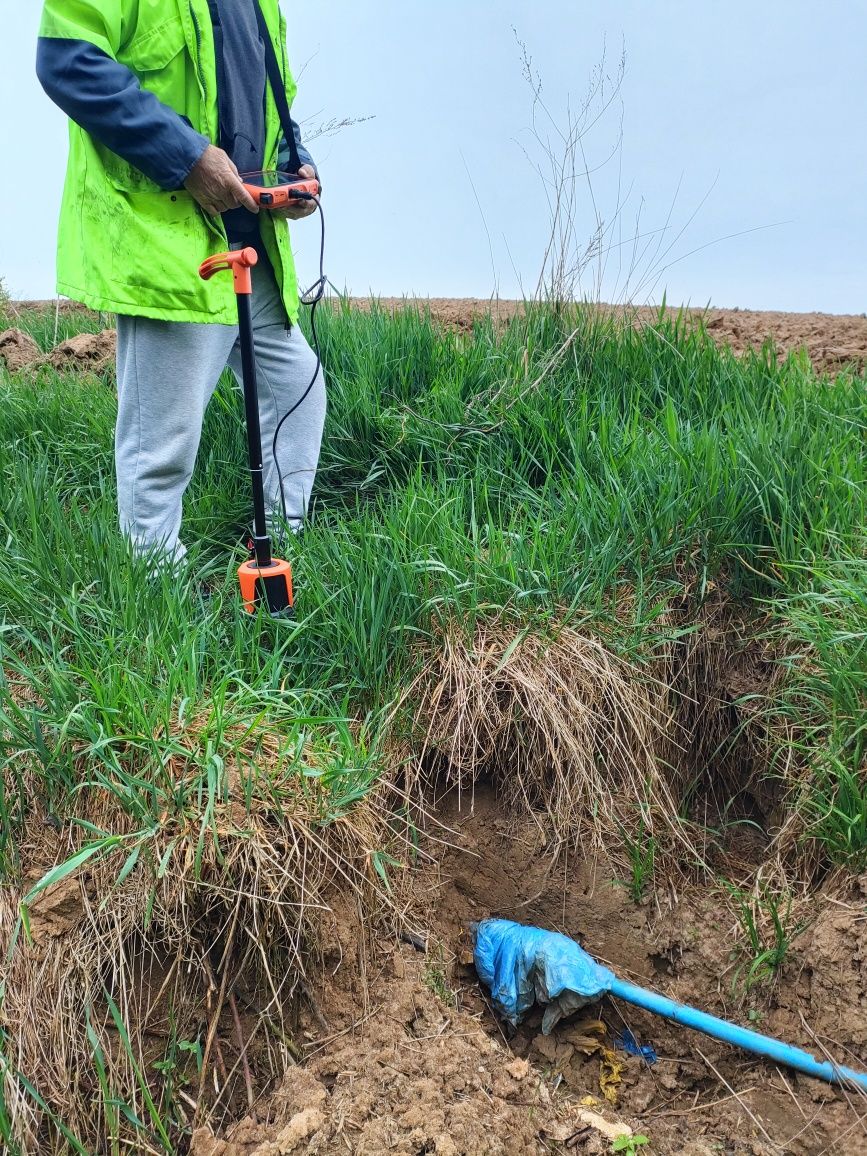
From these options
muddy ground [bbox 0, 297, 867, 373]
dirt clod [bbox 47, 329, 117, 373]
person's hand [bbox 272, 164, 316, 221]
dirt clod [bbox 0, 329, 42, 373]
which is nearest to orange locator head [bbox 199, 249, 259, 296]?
person's hand [bbox 272, 164, 316, 221]

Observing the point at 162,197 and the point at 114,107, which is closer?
the point at 114,107

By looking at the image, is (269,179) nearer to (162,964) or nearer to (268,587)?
(268,587)

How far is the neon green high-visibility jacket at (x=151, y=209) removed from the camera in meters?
2.42

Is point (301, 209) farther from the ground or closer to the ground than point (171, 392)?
farther from the ground

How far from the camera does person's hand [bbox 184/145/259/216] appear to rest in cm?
236

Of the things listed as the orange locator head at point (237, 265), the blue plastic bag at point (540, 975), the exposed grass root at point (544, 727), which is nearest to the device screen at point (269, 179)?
the orange locator head at point (237, 265)

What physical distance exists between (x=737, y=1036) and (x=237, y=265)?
83.0 inches

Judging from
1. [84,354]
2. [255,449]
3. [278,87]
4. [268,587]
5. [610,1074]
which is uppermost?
[278,87]

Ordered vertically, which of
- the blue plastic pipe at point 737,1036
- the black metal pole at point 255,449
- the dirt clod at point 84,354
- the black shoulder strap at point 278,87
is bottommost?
the blue plastic pipe at point 737,1036

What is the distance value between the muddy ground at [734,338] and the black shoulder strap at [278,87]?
56.3 inches

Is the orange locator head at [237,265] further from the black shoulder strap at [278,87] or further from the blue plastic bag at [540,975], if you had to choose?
the blue plastic bag at [540,975]

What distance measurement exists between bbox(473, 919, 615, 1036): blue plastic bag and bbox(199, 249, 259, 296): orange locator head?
1.70 m

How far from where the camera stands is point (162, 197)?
2471 millimetres

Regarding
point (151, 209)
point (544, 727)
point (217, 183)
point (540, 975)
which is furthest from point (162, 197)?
point (540, 975)
